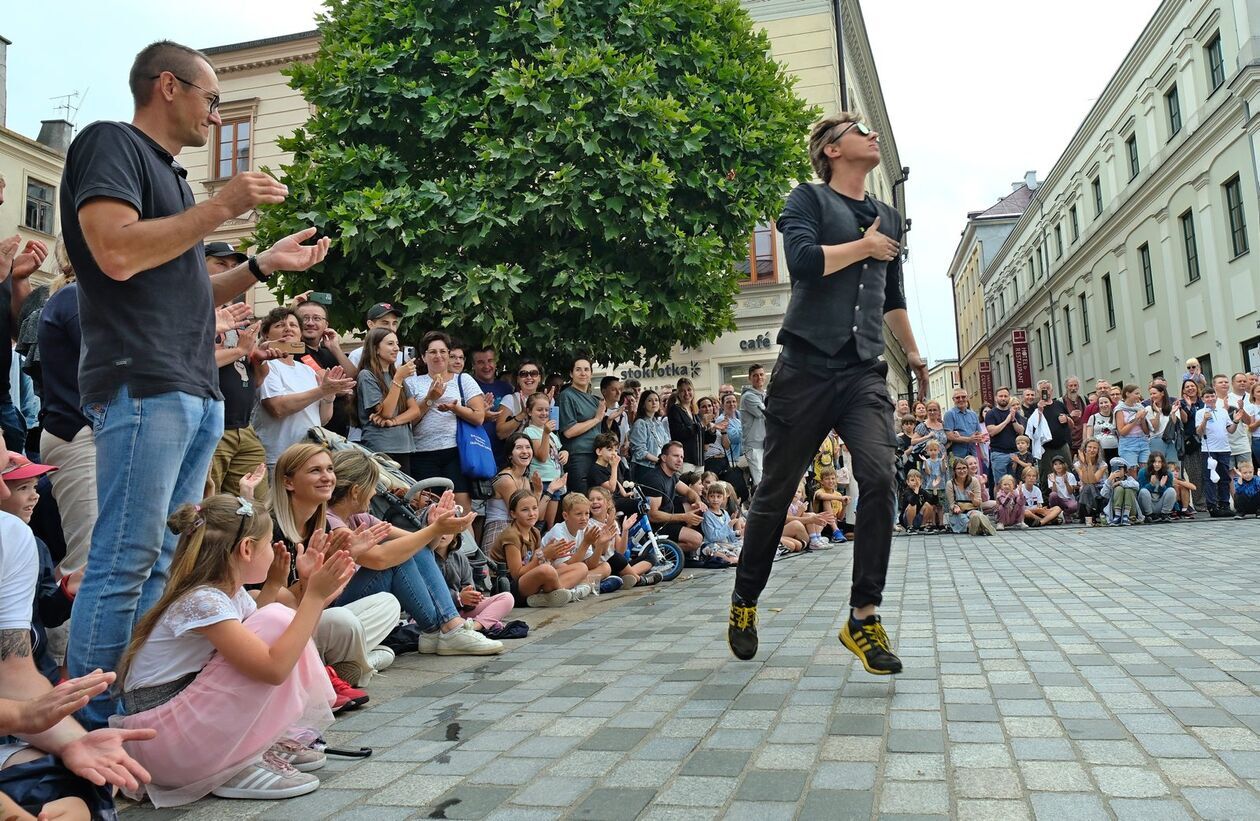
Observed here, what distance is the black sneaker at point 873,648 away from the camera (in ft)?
12.8

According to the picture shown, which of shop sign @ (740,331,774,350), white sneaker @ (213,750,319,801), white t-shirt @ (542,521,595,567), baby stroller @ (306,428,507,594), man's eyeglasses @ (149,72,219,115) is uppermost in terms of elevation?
shop sign @ (740,331,774,350)

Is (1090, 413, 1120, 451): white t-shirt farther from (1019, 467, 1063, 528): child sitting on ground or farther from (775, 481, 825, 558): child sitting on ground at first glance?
(775, 481, 825, 558): child sitting on ground

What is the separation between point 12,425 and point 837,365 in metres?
4.14

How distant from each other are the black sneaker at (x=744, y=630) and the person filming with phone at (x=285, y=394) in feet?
8.65

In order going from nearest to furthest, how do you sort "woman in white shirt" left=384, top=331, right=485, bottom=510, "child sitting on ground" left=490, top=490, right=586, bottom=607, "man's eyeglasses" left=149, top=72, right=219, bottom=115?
1. "man's eyeglasses" left=149, top=72, right=219, bottom=115
2. "child sitting on ground" left=490, top=490, right=586, bottom=607
3. "woman in white shirt" left=384, top=331, right=485, bottom=510

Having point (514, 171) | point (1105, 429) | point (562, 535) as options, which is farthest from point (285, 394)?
point (1105, 429)

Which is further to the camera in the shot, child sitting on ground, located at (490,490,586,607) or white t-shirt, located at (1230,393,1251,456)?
white t-shirt, located at (1230,393,1251,456)

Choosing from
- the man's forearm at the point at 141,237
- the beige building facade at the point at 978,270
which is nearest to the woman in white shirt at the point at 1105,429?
the man's forearm at the point at 141,237

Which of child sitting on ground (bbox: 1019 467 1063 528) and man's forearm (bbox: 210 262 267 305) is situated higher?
man's forearm (bbox: 210 262 267 305)

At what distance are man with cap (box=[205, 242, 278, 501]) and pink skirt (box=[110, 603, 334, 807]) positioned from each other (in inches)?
83.9

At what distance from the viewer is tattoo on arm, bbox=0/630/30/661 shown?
2.45 m

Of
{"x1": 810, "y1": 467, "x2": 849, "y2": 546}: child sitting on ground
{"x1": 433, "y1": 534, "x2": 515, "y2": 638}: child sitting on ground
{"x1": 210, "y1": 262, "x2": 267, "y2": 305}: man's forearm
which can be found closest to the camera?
{"x1": 210, "y1": 262, "x2": 267, "y2": 305}: man's forearm

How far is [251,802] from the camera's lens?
285 centimetres

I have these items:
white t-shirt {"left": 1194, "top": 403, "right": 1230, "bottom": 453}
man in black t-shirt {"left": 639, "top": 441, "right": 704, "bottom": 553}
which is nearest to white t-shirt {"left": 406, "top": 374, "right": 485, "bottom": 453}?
man in black t-shirt {"left": 639, "top": 441, "right": 704, "bottom": 553}
